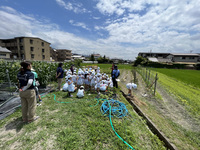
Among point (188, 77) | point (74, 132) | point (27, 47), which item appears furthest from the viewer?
point (27, 47)

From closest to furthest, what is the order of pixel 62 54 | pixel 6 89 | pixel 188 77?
pixel 6 89 → pixel 188 77 → pixel 62 54

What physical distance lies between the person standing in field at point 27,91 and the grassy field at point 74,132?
0.31 m

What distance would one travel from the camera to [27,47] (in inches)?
1088

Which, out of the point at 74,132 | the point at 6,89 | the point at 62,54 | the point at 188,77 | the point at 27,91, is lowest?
the point at 74,132

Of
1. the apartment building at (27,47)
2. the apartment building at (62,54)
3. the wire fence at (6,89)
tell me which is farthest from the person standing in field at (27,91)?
the apartment building at (62,54)

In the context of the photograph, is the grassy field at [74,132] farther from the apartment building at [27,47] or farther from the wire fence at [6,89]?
the apartment building at [27,47]

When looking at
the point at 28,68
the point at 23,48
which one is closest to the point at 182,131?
the point at 28,68

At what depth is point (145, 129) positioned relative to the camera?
3.20 meters

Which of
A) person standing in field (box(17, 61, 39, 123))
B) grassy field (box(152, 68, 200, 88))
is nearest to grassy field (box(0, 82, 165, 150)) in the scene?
person standing in field (box(17, 61, 39, 123))

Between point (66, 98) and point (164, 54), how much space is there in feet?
202

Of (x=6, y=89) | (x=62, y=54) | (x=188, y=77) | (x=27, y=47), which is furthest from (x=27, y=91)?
(x=62, y=54)

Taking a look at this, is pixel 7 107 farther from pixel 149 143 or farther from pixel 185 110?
pixel 185 110

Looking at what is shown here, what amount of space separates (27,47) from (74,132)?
34.5m

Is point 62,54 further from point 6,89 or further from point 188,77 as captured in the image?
point 188,77
